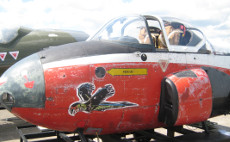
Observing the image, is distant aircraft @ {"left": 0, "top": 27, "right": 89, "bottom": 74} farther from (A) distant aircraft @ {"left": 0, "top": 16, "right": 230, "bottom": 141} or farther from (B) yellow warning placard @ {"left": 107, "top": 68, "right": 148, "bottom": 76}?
(B) yellow warning placard @ {"left": 107, "top": 68, "right": 148, "bottom": 76}

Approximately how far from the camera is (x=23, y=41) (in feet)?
28.6

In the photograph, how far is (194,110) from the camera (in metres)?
3.72

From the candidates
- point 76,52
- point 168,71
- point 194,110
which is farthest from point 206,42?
point 76,52

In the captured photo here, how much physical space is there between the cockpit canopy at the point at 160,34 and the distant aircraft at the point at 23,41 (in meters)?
4.55

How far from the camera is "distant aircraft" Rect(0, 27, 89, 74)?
8.08m

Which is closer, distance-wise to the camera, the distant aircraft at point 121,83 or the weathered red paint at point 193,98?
the distant aircraft at point 121,83

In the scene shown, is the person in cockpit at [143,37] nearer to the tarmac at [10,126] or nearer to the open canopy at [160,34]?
the open canopy at [160,34]

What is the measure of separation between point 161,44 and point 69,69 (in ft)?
6.17

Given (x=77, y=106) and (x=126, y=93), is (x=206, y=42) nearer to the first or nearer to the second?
(x=126, y=93)

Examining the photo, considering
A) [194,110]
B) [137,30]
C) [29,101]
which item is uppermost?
[137,30]

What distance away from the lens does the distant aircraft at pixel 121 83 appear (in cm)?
308

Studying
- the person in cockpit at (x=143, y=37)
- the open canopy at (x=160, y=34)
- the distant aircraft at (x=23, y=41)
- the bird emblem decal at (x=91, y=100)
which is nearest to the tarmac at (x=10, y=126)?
the distant aircraft at (x=23, y=41)

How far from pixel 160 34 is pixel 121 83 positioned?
5.13 feet

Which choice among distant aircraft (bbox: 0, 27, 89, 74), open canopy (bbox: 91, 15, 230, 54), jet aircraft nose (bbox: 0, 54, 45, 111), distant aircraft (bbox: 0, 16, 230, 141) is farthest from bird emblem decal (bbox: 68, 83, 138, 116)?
distant aircraft (bbox: 0, 27, 89, 74)
